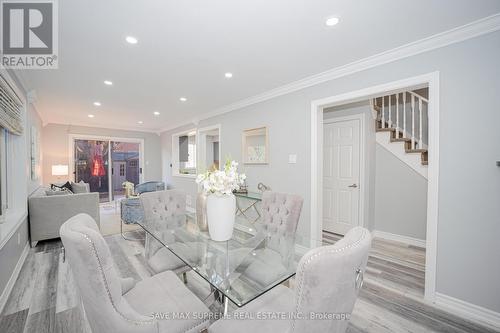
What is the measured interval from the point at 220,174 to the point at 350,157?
3011 mm

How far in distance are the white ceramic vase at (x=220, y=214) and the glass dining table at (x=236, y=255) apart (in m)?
0.10

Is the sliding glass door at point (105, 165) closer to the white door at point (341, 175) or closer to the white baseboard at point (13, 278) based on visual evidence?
the white baseboard at point (13, 278)

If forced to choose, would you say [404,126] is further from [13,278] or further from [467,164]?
[13,278]

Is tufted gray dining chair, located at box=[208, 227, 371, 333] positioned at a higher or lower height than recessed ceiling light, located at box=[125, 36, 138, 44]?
lower

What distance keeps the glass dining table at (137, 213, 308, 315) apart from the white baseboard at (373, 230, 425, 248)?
104 inches

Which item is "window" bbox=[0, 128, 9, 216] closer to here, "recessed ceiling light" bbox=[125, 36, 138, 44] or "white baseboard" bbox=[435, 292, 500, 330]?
"recessed ceiling light" bbox=[125, 36, 138, 44]

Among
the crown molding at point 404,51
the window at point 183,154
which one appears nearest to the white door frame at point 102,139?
the window at point 183,154

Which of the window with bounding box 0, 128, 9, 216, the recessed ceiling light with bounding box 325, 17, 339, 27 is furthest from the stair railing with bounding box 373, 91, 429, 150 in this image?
the window with bounding box 0, 128, 9, 216

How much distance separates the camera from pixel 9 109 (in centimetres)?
248

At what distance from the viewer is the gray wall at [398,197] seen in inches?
136

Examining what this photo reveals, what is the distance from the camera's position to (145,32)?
6.31ft

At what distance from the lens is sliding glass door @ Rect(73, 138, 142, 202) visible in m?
6.50

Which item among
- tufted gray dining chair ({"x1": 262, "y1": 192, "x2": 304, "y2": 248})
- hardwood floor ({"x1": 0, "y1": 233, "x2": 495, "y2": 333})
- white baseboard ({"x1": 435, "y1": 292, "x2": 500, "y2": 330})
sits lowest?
hardwood floor ({"x1": 0, "y1": 233, "x2": 495, "y2": 333})

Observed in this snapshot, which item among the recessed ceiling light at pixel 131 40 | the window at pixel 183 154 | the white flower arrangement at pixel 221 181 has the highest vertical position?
the recessed ceiling light at pixel 131 40
